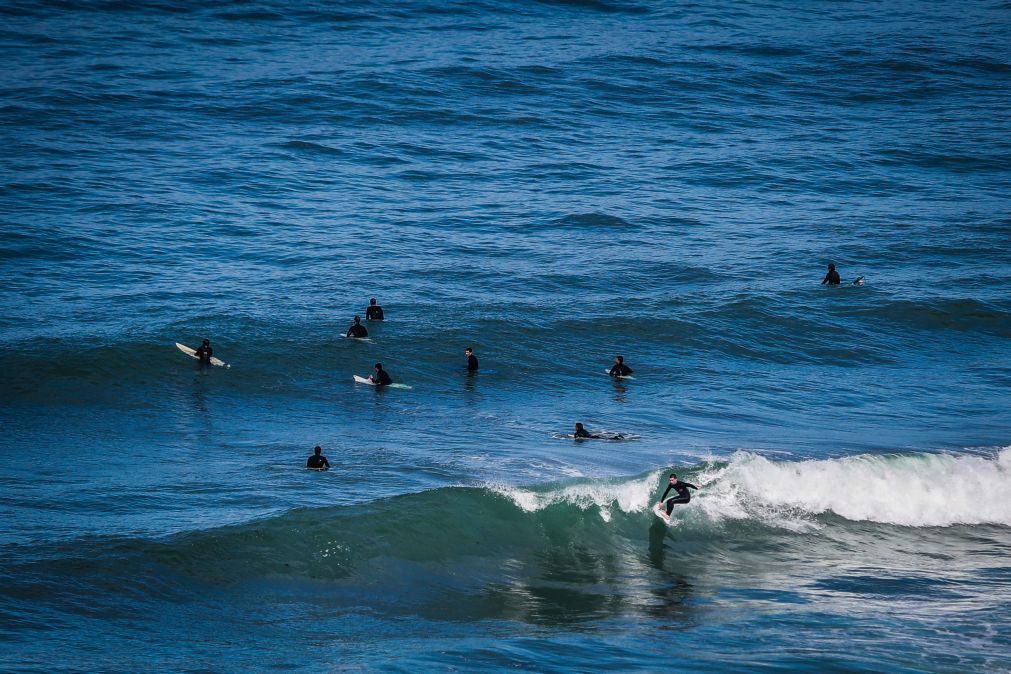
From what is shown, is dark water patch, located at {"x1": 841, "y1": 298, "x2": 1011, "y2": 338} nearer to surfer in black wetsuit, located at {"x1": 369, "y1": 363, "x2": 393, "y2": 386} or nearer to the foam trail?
the foam trail

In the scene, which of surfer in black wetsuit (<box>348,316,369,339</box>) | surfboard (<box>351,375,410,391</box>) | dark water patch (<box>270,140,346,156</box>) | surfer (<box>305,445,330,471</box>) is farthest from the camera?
dark water patch (<box>270,140,346,156</box>)

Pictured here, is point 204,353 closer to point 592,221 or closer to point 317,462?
point 317,462

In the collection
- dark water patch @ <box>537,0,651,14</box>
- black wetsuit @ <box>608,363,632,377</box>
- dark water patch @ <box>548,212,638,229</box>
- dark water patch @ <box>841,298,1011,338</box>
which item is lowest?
black wetsuit @ <box>608,363,632,377</box>

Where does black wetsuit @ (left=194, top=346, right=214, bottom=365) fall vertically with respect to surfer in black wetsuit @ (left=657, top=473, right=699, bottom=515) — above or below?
above

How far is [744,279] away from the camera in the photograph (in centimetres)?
4394

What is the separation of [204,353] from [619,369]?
12760 millimetres

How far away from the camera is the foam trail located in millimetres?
24812

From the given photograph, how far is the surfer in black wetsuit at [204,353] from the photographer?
110 feet

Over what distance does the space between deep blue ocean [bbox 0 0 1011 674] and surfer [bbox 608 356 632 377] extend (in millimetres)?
482

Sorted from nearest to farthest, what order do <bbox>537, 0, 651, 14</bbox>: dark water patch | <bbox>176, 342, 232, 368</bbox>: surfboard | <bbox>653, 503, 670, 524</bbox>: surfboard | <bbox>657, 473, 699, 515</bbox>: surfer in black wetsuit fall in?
<bbox>657, 473, 699, 515</bbox>: surfer in black wetsuit
<bbox>653, 503, 670, 524</bbox>: surfboard
<bbox>176, 342, 232, 368</bbox>: surfboard
<bbox>537, 0, 651, 14</bbox>: dark water patch

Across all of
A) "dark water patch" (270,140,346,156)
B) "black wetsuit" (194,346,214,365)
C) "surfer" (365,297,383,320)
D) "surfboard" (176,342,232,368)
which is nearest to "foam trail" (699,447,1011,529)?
"surfer" (365,297,383,320)

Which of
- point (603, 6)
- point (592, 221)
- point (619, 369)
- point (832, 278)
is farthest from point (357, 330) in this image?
Answer: point (603, 6)

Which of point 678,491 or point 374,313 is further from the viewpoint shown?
point 374,313

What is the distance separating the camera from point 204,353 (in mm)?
33625
